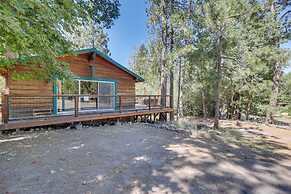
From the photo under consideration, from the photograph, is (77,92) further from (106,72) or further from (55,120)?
(55,120)

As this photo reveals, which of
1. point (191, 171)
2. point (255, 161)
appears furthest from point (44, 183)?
point (255, 161)

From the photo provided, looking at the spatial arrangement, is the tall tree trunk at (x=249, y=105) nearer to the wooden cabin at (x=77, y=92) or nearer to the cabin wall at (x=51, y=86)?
the wooden cabin at (x=77, y=92)

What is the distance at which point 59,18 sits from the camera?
131 inches

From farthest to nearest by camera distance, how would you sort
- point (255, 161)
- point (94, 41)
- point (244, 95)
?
point (94, 41) → point (244, 95) → point (255, 161)

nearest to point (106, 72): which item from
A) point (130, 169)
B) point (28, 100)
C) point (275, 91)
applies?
point (28, 100)

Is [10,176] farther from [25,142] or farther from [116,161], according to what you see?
[25,142]

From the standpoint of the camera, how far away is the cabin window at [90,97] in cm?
827

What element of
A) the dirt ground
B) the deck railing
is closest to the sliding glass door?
the deck railing

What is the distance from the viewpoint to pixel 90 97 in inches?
357

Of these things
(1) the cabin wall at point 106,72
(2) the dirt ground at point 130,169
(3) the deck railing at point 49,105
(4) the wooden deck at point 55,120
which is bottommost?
(2) the dirt ground at point 130,169

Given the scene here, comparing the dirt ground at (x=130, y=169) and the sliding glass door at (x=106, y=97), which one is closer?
the dirt ground at (x=130, y=169)

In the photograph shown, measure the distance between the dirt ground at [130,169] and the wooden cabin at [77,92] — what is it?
6.24 ft

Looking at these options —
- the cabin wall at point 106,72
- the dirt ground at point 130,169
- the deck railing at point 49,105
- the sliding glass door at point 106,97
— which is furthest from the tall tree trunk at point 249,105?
the dirt ground at point 130,169

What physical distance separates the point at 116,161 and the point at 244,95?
15.9 meters
